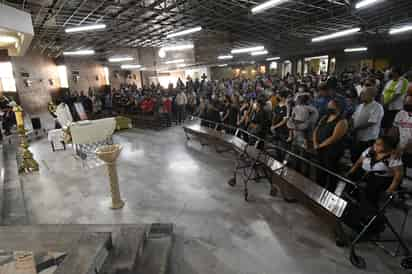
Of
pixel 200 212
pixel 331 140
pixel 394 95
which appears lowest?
pixel 200 212

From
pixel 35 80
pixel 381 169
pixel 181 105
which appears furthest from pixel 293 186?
pixel 35 80

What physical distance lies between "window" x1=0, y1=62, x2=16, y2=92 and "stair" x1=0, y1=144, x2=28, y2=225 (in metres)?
8.75

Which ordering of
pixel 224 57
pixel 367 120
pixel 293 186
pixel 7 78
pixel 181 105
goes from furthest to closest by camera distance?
pixel 224 57 < pixel 7 78 < pixel 181 105 < pixel 367 120 < pixel 293 186

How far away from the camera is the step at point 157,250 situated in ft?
7.81

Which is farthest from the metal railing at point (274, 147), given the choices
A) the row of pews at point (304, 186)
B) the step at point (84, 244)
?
the step at point (84, 244)

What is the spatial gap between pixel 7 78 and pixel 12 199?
1176 centimetres

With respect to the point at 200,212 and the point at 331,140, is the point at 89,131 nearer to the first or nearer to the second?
the point at 200,212

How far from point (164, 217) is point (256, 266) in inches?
60.2

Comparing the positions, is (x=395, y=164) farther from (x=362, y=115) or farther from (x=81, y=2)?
(x=81, y=2)

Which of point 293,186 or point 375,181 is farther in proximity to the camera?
point 293,186

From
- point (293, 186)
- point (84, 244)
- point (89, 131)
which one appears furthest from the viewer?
point (89, 131)

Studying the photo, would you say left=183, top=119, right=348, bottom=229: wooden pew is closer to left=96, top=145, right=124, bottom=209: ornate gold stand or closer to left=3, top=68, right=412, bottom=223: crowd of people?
left=3, top=68, right=412, bottom=223: crowd of people

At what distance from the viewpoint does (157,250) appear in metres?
2.64

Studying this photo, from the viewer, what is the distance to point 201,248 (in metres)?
2.76
